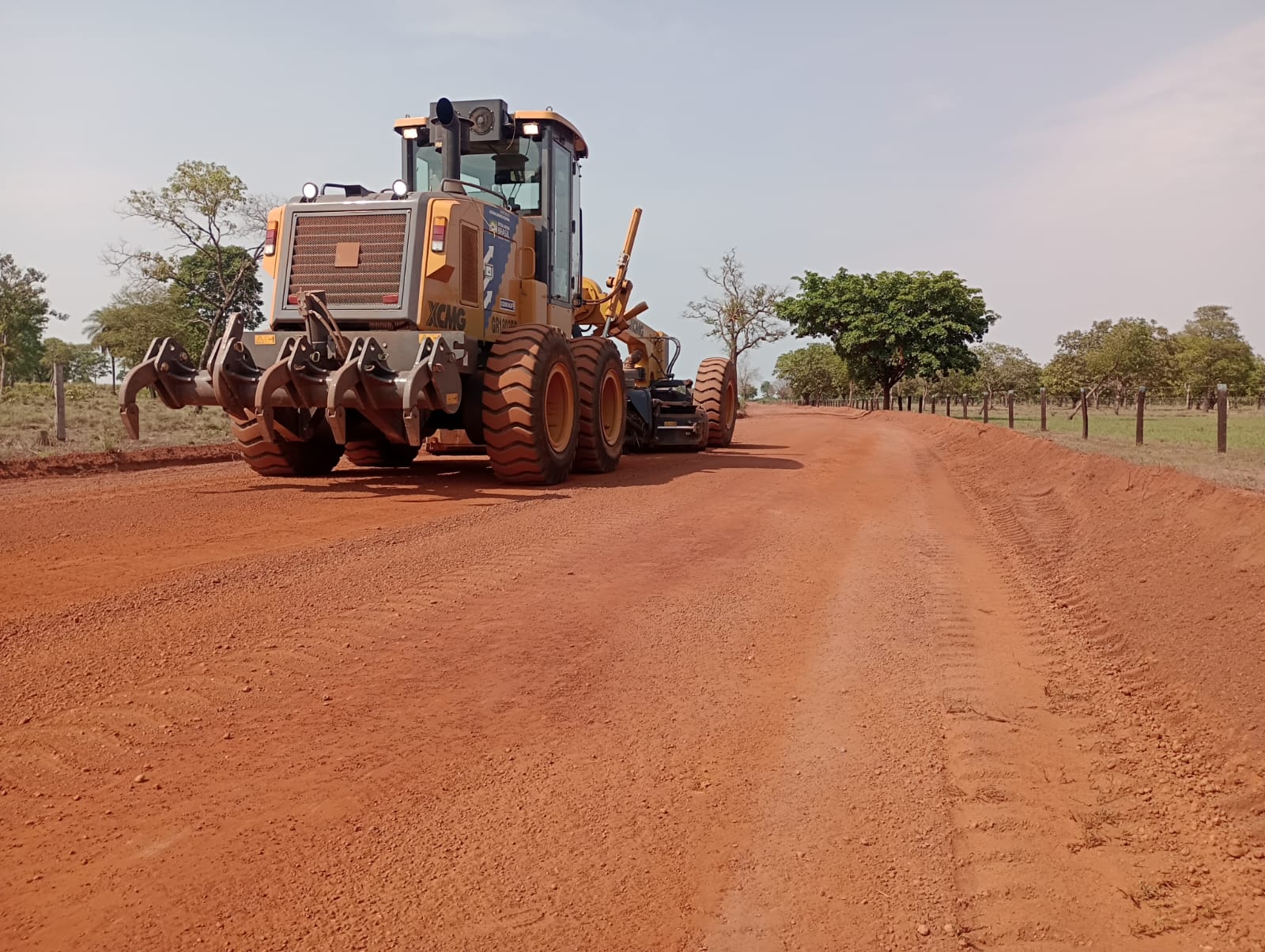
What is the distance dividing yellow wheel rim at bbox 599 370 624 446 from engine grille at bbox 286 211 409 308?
3.74 meters

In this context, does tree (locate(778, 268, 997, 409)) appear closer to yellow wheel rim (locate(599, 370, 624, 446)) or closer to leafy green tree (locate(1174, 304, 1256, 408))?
leafy green tree (locate(1174, 304, 1256, 408))

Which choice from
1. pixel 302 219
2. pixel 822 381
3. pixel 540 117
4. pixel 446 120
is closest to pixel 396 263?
pixel 302 219

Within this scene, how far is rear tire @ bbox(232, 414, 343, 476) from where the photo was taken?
10391 mm

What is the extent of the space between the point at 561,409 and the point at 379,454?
2.63 meters

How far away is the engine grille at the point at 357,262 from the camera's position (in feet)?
32.1

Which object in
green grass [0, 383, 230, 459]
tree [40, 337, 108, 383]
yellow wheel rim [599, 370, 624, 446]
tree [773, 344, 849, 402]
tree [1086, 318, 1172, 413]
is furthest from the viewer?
tree [773, 344, 849, 402]

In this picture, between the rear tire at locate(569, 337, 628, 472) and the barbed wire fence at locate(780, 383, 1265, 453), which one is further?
the barbed wire fence at locate(780, 383, 1265, 453)

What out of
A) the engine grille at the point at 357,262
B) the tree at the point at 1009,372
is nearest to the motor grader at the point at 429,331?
the engine grille at the point at 357,262

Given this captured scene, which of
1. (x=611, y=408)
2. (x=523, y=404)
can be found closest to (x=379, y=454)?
(x=611, y=408)

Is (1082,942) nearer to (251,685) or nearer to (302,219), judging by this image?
Result: (251,685)

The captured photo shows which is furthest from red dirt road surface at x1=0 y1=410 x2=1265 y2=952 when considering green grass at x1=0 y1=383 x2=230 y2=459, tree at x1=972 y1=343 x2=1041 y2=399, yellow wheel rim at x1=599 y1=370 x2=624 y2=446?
tree at x1=972 y1=343 x2=1041 y2=399

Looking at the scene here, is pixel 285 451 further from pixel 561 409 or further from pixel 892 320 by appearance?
pixel 892 320

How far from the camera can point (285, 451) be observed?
34.8ft

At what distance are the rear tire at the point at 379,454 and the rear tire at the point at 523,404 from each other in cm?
236
